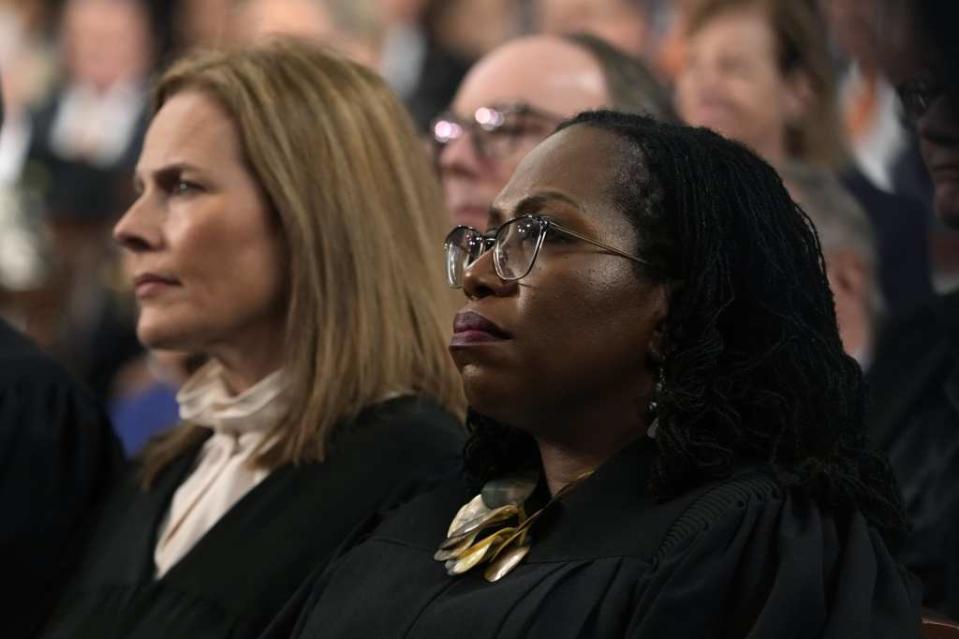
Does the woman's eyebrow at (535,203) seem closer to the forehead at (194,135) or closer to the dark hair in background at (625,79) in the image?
the forehead at (194,135)

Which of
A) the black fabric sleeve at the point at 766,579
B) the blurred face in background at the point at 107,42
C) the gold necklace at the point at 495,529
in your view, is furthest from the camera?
the blurred face in background at the point at 107,42

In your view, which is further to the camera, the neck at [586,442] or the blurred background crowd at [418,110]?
the blurred background crowd at [418,110]

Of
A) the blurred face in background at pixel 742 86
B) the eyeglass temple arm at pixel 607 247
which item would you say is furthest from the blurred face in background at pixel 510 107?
the eyeglass temple arm at pixel 607 247

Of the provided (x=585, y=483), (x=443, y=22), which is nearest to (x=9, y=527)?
(x=585, y=483)

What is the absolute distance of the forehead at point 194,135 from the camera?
2.74 metres

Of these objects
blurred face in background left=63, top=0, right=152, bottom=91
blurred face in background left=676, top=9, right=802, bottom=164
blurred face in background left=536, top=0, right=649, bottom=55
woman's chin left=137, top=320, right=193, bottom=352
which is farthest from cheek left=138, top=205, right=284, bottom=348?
blurred face in background left=63, top=0, right=152, bottom=91

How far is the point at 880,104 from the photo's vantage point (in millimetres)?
3508

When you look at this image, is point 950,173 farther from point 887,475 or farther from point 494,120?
point 494,120

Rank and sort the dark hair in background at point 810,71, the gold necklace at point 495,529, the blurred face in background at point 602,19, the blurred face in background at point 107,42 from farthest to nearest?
the blurred face in background at point 107,42
the blurred face in background at point 602,19
the dark hair in background at point 810,71
the gold necklace at point 495,529

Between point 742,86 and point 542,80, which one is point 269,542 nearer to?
point 542,80

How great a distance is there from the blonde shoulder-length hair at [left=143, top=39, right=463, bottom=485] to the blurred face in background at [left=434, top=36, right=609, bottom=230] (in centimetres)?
58

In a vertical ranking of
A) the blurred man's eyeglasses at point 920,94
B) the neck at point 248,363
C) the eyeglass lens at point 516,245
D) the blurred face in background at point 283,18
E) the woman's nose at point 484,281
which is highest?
the blurred man's eyeglasses at point 920,94

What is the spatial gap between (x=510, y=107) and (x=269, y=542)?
Result: 137cm

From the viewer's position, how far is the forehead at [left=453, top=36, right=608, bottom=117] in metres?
3.59
